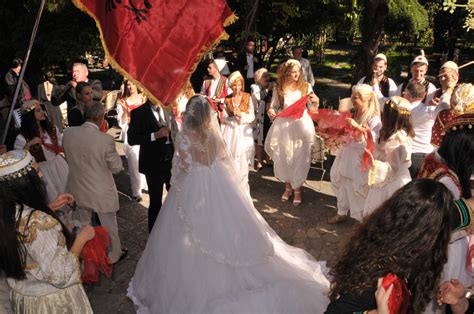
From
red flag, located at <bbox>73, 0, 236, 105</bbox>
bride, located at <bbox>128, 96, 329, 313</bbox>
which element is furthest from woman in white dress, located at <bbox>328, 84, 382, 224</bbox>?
red flag, located at <bbox>73, 0, 236, 105</bbox>

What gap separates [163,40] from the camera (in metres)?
4.78

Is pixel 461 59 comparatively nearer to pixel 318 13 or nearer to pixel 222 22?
pixel 318 13

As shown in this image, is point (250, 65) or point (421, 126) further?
point (250, 65)

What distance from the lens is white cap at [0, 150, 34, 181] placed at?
2.62 m

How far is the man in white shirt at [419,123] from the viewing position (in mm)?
5816

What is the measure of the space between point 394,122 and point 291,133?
7.69 feet

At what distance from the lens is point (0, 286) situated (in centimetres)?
296

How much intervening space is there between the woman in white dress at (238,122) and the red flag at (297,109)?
746 millimetres

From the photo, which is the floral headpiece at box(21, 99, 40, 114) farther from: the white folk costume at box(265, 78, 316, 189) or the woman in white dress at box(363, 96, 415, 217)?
the woman in white dress at box(363, 96, 415, 217)

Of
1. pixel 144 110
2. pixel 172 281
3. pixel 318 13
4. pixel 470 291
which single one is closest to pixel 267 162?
pixel 144 110

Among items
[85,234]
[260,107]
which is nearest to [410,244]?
[85,234]

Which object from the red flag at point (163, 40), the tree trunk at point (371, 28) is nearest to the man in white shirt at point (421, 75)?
the tree trunk at point (371, 28)

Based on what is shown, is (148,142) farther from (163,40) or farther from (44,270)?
(44,270)

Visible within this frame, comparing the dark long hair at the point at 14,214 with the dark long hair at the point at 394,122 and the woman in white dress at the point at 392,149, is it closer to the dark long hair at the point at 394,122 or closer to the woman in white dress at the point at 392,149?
the woman in white dress at the point at 392,149
